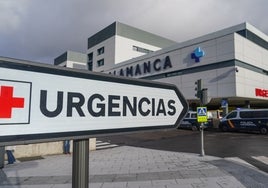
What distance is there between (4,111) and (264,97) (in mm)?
31284

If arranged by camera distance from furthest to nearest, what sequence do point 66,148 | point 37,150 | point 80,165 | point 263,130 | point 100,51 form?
1. point 100,51
2. point 263,130
3. point 66,148
4. point 37,150
5. point 80,165

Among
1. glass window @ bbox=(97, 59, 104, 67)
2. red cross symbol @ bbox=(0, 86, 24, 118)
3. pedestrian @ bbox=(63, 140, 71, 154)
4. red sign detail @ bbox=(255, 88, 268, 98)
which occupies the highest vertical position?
glass window @ bbox=(97, 59, 104, 67)

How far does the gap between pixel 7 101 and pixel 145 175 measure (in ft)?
19.1

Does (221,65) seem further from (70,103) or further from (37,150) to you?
(70,103)

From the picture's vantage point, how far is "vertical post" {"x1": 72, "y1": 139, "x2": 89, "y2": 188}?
1.25 meters

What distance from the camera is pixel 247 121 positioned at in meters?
19.1

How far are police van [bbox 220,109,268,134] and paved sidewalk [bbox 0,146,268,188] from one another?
12.8 meters

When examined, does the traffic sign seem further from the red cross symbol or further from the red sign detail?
A: the red sign detail

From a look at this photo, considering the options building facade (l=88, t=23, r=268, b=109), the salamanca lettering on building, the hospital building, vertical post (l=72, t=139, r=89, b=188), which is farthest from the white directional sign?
the salamanca lettering on building

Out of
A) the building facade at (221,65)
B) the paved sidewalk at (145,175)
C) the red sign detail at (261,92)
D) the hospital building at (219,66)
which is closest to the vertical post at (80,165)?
the paved sidewalk at (145,175)

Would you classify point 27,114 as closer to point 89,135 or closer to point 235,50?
point 89,135

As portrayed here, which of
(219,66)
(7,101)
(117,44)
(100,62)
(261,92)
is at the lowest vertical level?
(7,101)

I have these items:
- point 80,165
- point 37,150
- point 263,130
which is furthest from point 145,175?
point 263,130

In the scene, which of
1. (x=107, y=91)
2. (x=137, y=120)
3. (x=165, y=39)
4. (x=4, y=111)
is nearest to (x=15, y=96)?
(x=4, y=111)
